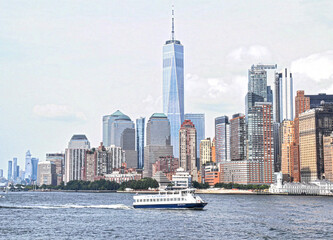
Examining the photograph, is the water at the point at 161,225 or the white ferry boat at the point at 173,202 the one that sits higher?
the white ferry boat at the point at 173,202

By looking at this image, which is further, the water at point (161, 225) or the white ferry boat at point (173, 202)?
the white ferry boat at point (173, 202)

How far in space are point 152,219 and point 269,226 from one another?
27794 mm

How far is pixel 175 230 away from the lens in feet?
373

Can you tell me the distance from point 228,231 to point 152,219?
2607 centimetres

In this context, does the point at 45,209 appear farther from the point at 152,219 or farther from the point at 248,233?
the point at 248,233

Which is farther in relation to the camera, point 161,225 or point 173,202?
point 173,202

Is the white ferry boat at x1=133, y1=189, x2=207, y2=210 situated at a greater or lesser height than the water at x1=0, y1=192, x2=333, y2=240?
greater

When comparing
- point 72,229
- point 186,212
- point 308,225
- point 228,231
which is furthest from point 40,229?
point 308,225

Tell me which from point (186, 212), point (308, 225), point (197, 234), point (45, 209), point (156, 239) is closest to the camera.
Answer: point (156, 239)

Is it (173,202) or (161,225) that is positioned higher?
(173,202)

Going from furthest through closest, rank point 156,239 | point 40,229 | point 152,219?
1. point 152,219
2. point 40,229
3. point 156,239

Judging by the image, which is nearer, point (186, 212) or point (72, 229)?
point (72, 229)

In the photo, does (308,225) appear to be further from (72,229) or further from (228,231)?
(72,229)

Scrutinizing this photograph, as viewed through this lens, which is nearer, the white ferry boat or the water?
the water
